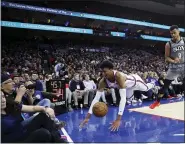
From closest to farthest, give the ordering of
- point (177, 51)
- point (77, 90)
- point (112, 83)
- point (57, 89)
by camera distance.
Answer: point (112, 83)
point (177, 51)
point (57, 89)
point (77, 90)

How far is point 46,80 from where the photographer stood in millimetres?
7617

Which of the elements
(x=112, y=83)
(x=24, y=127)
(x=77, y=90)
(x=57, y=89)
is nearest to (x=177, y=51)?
(x=112, y=83)

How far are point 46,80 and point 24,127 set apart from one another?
4.10m

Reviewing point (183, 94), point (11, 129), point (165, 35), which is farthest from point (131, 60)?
point (11, 129)

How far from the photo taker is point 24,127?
141 inches

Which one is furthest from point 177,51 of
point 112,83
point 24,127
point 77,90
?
point 24,127

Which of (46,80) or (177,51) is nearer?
(177,51)

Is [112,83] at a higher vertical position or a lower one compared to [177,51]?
lower

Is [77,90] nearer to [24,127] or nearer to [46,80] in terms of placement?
[46,80]

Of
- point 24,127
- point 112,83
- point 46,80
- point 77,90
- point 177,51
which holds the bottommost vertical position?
point 77,90

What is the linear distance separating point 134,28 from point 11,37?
13.0 m

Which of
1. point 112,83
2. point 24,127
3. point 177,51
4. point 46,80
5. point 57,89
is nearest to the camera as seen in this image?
point 24,127

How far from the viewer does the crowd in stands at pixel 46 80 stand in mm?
3524

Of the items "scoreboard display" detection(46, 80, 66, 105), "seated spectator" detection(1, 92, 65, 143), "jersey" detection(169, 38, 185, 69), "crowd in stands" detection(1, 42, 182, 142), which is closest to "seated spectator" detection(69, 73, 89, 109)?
"crowd in stands" detection(1, 42, 182, 142)
